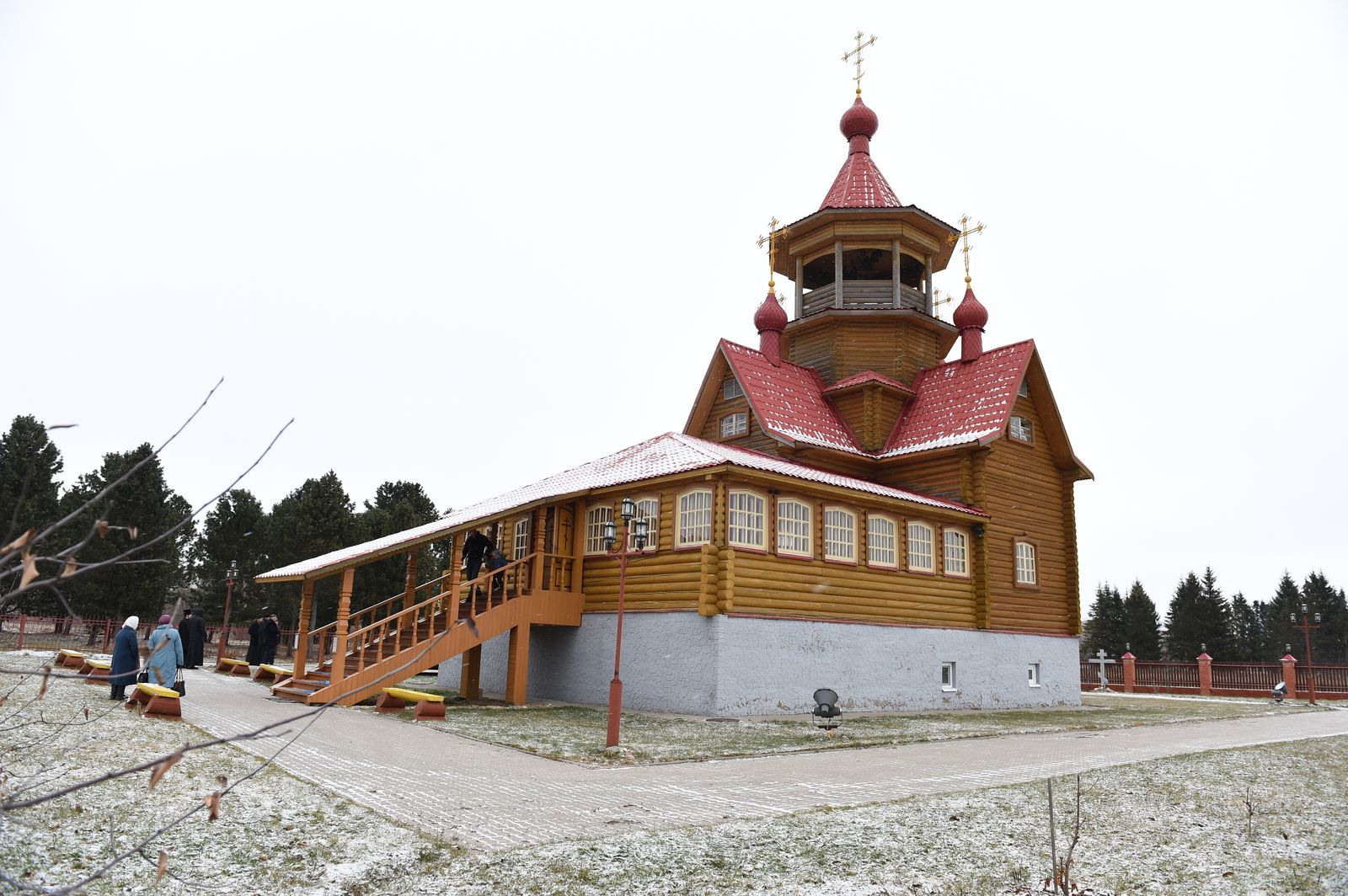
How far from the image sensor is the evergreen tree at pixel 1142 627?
69.9m

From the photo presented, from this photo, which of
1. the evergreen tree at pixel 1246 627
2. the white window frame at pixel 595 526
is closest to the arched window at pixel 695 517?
the white window frame at pixel 595 526

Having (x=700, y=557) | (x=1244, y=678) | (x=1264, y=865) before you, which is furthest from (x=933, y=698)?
(x=1244, y=678)

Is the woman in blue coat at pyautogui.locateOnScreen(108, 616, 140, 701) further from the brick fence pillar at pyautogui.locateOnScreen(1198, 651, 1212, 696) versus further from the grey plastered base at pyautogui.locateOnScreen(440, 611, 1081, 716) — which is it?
the brick fence pillar at pyautogui.locateOnScreen(1198, 651, 1212, 696)

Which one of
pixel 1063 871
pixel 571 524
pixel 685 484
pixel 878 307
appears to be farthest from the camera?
pixel 878 307

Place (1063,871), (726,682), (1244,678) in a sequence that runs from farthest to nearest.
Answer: (1244,678) < (726,682) < (1063,871)

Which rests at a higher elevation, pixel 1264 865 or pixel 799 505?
pixel 799 505

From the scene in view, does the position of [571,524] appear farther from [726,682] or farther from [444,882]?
[444,882]

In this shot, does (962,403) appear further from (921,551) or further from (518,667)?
(518,667)

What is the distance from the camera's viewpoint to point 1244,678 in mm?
35156

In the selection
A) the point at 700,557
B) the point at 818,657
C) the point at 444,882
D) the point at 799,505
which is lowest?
the point at 444,882

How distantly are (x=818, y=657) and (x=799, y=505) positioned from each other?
10.2 ft

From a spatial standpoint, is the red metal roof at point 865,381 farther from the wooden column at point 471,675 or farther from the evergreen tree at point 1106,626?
the evergreen tree at point 1106,626

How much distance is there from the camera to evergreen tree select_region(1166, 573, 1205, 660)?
69875 millimetres

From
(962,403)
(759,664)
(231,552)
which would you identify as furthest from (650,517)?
(231,552)
